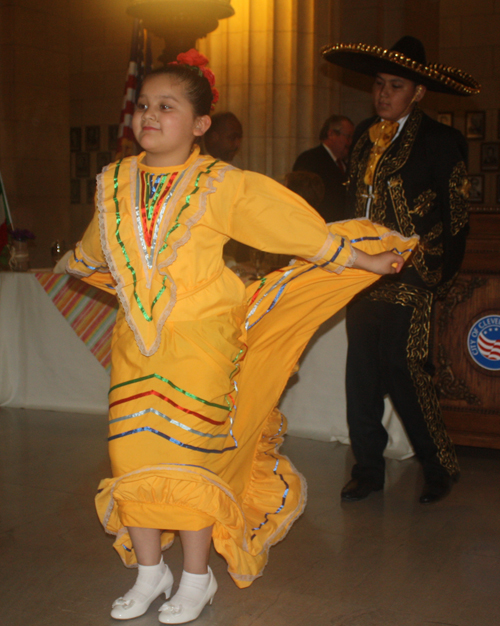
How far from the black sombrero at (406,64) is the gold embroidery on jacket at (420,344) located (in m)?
0.83

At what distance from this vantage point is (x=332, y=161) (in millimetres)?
4652

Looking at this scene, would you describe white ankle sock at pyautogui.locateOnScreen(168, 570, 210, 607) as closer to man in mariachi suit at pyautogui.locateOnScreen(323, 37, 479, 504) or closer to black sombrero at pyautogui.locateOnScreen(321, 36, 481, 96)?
man in mariachi suit at pyautogui.locateOnScreen(323, 37, 479, 504)

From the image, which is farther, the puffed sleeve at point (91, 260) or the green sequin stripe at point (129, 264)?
the puffed sleeve at point (91, 260)

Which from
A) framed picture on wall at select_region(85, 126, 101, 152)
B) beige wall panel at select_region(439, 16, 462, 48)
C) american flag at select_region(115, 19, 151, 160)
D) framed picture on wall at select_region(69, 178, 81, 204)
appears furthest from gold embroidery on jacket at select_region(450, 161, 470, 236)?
framed picture on wall at select_region(69, 178, 81, 204)

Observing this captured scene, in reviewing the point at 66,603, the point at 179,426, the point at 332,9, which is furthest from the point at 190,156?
the point at 332,9

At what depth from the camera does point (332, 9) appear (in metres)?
5.51

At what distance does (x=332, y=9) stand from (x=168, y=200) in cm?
427

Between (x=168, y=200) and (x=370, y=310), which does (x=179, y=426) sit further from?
(x=370, y=310)

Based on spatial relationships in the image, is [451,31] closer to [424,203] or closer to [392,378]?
[424,203]

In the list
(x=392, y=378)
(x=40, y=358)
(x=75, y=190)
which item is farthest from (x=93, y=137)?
(x=392, y=378)

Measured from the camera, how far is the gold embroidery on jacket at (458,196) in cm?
272

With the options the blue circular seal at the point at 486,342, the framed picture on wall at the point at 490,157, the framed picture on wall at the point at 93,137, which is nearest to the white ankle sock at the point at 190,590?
the blue circular seal at the point at 486,342

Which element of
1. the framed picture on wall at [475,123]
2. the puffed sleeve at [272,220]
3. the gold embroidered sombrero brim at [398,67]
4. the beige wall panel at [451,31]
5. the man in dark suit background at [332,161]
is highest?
the beige wall panel at [451,31]

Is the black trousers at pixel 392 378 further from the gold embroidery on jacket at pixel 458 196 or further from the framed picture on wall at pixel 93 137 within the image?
the framed picture on wall at pixel 93 137
